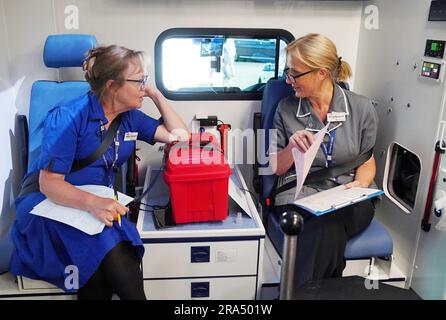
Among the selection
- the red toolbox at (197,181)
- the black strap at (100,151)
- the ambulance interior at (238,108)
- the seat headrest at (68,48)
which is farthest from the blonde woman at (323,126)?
the seat headrest at (68,48)

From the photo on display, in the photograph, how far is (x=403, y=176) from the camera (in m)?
2.36

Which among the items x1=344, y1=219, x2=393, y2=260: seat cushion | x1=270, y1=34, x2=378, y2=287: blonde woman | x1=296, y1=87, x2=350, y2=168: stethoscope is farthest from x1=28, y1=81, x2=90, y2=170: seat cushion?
x1=344, y1=219, x2=393, y2=260: seat cushion

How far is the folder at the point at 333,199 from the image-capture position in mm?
1886

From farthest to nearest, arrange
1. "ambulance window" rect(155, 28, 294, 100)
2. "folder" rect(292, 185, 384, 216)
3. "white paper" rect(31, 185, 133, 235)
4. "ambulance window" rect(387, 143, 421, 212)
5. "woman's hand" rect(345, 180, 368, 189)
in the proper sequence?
"ambulance window" rect(155, 28, 294, 100), "ambulance window" rect(387, 143, 421, 212), "woman's hand" rect(345, 180, 368, 189), "folder" rect(292, 185, 384, 216), "white paper" rect(31, 185, 133, 235)

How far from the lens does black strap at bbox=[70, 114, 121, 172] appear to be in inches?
75.5

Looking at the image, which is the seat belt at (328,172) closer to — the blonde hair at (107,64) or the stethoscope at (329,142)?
the stethoscope at (329,142)

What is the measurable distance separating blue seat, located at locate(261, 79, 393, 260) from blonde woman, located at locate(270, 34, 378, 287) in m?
0.05

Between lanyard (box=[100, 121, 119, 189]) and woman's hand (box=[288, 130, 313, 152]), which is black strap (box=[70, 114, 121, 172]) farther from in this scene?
woman's hand (box=[288, 130, 313, 152])

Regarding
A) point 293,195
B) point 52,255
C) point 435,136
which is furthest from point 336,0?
point 52,255

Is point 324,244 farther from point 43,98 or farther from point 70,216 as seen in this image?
point 43,98

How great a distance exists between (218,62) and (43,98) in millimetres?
1063

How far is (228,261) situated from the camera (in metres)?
2.03

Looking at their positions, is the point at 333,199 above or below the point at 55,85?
below

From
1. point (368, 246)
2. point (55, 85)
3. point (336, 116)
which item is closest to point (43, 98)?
point (55, 85)
